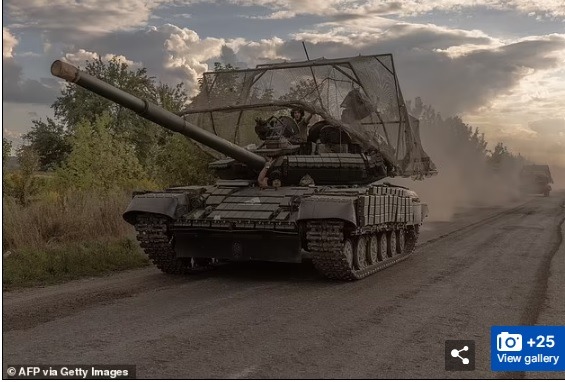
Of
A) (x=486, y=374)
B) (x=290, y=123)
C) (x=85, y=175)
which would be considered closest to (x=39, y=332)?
(x=486, y=374)

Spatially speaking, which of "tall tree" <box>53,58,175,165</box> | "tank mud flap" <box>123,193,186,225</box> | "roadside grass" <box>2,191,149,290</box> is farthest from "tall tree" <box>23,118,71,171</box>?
"tank mud flap" <box>123,193,186,225</box>

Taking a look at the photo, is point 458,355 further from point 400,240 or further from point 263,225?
point 400,240

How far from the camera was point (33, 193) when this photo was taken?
820 inches

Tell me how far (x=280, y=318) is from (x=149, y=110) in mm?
3497

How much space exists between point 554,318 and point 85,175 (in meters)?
16.1

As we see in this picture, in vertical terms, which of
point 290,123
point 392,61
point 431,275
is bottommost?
point 431,275

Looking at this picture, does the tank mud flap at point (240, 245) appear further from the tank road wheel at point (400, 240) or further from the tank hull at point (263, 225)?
the tank road wheel at point (400, 240)

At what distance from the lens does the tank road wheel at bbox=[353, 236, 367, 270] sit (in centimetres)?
1092

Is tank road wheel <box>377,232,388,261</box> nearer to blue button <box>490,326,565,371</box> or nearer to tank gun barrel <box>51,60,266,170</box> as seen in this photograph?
tank gun barrel <box>51,60,266,170</box>

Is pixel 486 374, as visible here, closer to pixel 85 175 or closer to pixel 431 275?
pixel 431 275

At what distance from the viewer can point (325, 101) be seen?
39.4 feet

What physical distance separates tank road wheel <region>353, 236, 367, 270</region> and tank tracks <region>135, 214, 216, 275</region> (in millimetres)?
2818

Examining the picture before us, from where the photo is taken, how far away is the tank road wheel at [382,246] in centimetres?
1255

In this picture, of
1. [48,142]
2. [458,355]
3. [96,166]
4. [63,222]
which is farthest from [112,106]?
[458,355]
